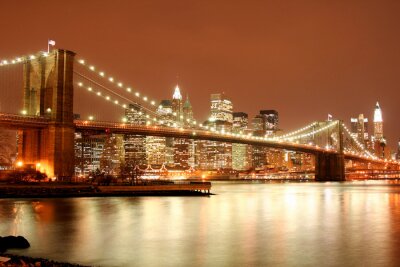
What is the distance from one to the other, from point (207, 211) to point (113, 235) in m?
9.92

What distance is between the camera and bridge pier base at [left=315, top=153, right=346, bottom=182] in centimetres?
8469

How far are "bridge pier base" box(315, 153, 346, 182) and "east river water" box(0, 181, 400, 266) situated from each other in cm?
5553

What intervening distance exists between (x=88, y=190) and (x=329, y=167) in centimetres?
5454

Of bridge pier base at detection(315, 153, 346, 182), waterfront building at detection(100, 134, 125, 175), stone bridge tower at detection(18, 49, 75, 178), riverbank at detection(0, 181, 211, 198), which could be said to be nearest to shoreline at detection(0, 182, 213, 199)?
riverbank at detection(0, 181, 211, 198)

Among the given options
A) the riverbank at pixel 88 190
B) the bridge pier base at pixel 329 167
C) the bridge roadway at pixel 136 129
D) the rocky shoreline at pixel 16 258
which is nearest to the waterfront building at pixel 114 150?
the bridge pier base at pixel 329 167

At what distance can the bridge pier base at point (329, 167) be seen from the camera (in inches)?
3334

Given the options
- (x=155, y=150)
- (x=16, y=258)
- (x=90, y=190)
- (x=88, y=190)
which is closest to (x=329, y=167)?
(x=155, y=150)

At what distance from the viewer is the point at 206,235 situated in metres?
19.0

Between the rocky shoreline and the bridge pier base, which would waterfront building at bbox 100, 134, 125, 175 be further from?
the rocky shoreline

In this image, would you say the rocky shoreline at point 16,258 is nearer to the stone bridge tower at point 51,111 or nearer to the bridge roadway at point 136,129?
the bridge roadway at point 136,129

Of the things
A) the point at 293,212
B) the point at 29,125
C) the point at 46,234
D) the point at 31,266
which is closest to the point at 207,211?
the point at 293,212

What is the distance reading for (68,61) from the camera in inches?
1850

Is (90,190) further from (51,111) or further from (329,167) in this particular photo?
(329,167)

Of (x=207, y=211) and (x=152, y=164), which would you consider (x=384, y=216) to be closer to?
(x=207, y=211)
